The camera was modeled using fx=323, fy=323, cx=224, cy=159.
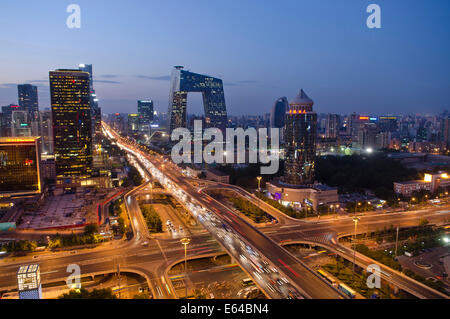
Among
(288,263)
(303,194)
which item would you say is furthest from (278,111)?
(288,263)

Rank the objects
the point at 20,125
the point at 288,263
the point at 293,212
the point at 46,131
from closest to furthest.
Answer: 1. the point at 288,263
2. the point at 293,212
3. the point at 20,125
4. the point at 46,131

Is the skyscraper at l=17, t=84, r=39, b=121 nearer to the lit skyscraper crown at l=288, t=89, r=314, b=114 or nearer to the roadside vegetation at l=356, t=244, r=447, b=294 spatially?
the lit skyscraper crown at l=288, t=89, r=314, b=114

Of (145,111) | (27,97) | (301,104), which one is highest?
(27,97)

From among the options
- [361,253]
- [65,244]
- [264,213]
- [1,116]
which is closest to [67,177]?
[65,244]

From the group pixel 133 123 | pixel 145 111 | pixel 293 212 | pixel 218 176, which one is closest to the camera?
pixel 293 212

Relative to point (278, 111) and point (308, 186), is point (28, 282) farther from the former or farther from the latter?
point (278, 111)

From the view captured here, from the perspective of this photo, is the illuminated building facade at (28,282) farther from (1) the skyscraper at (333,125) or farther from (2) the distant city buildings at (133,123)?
(2) the distant city buildings at (133,123)

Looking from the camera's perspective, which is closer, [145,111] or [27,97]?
[27,97]
